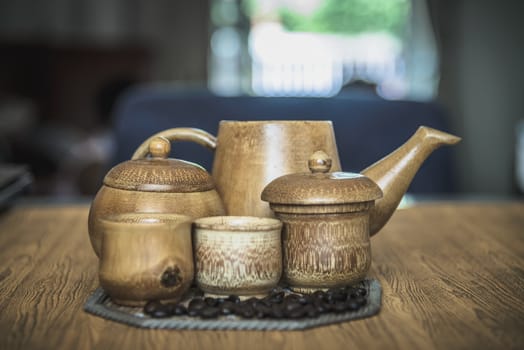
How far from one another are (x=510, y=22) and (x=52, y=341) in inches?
184

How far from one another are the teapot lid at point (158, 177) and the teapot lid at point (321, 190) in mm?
76

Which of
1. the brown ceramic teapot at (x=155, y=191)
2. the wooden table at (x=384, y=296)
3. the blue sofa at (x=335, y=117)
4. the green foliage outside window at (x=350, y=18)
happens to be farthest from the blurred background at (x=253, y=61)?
the brown ceramic teapot at (x=155, y=191)

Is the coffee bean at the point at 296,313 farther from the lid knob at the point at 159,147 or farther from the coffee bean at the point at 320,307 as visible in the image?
the lid knob at the point at 159,147

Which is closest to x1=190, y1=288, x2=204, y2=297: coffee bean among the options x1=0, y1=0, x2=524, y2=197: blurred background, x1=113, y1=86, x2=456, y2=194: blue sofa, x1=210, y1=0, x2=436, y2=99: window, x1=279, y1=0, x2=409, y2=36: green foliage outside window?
x1=113, y1=86, x2=456, y2=194: blue sofa

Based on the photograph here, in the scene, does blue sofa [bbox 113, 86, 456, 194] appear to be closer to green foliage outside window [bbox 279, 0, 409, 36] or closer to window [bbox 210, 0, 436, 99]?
window [bbox 210, 0, 436, 99]

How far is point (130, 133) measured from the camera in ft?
6.18

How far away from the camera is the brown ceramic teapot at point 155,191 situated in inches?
25.5

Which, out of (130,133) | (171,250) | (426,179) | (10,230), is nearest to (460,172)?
(426,179)

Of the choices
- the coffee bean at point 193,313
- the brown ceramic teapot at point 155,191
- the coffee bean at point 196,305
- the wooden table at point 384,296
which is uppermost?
the brown ceramic teapot at point 155,191

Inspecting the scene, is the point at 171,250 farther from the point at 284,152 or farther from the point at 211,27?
the point at 211,27

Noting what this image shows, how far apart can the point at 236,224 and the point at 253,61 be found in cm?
521

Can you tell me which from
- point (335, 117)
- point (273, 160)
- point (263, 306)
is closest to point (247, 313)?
point (263, 306)

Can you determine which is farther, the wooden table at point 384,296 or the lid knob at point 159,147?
the lid knob at point 159,147

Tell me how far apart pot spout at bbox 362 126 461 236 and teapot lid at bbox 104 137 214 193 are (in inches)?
7.6
